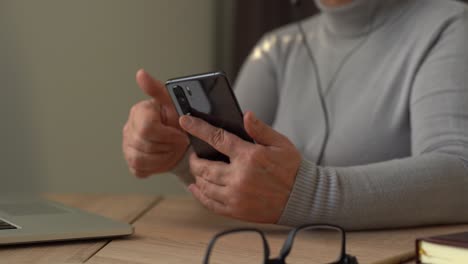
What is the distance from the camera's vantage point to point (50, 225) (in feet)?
2.89

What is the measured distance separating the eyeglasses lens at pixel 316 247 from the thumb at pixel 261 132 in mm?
120

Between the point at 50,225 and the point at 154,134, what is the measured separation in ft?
0.85

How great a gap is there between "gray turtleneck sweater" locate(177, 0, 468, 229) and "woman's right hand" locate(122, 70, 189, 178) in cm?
5

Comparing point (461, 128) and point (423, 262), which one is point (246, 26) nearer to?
point (461, 128)

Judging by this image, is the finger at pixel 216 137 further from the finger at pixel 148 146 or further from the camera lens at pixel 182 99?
the finger at pixel 148 146

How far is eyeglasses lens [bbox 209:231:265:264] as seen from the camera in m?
0.77

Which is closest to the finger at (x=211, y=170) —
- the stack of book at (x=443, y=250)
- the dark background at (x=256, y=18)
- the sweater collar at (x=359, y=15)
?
the stack of book at (x=443, y=250)

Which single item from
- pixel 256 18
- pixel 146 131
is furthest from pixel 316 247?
pixel 256 18

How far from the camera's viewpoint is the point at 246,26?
2105mm

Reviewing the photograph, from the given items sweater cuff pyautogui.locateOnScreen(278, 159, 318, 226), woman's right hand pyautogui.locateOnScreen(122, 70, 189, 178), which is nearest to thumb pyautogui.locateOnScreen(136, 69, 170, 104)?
woman's right hand pyautogui.locateOnScreen(122, 70, 189, 178)

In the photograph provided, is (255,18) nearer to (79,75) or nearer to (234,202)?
(79,75)

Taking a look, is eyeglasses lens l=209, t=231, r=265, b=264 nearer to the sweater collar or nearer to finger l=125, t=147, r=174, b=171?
finger l=125, t=147, r=174, b=171

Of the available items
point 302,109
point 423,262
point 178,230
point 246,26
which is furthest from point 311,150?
point 246,26

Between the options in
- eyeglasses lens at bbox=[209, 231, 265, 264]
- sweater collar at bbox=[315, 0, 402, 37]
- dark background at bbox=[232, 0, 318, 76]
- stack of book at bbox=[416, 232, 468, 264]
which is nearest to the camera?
stack of book at bbox=[416, 232, 468, 264]
